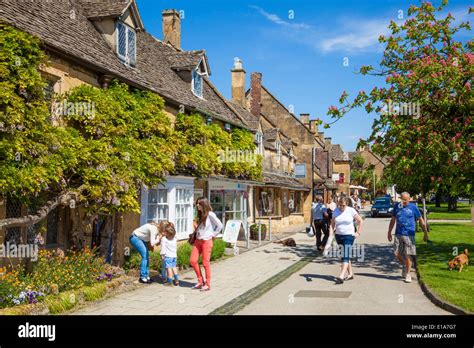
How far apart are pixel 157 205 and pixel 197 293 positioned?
5371 mm

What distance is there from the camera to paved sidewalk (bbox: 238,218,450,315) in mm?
8203

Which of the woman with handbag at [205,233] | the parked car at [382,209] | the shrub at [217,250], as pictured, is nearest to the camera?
the woman with handbag at [205,233]

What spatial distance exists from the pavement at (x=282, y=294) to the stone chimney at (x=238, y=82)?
1890cm

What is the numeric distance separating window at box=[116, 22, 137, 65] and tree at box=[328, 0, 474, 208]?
6900mm

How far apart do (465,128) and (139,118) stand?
899cm

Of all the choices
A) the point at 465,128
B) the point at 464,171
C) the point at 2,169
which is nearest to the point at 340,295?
the point at 464,171

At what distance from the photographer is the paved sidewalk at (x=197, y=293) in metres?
8.28

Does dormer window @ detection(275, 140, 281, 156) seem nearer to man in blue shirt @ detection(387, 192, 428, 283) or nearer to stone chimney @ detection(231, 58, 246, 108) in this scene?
stone chimney @ detection(231, 58, 246, 108)

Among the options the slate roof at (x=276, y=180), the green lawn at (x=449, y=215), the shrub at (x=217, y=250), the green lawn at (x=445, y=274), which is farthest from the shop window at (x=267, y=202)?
the green lawn at (x=449, y=215)

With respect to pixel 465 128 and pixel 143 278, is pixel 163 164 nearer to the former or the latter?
pixel 143 278

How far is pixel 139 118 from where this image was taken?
1260 centimetres

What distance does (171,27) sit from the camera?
24078 mm

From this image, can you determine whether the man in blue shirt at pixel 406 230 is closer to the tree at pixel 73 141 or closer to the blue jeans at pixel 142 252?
the blue jeans at pixel 142 252

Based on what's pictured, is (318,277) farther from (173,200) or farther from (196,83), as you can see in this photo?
(196,83)
